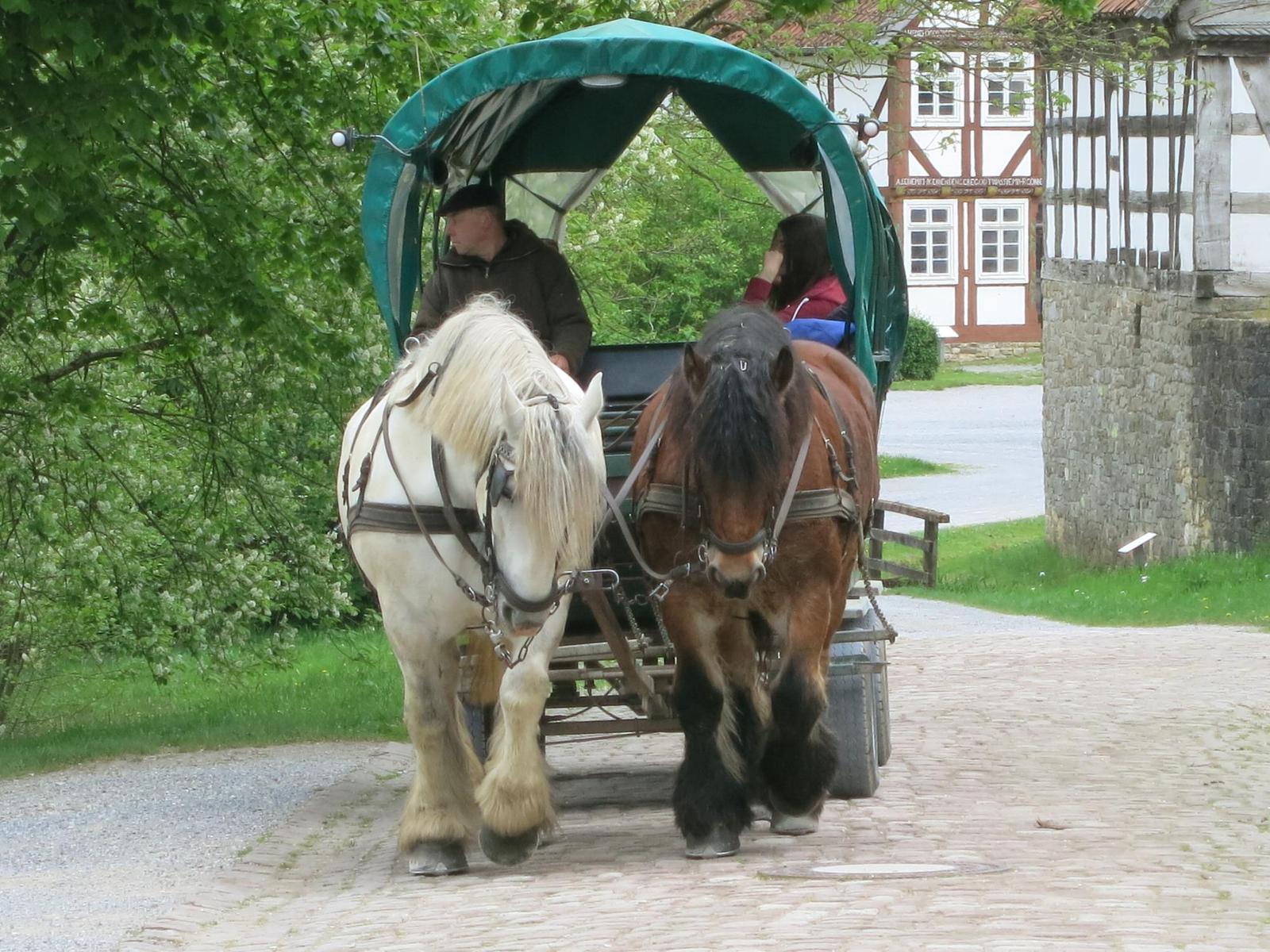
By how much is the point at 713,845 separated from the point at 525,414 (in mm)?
1771

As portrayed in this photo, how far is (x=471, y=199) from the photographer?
8.37 metres

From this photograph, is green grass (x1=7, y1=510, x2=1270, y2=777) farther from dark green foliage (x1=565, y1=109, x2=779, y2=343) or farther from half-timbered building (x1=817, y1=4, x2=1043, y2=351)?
half-timbered building (x1=817, y1=4, x2=1043, y2=351)

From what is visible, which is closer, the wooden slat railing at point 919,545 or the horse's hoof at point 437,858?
the horse's hoof at point 437,858

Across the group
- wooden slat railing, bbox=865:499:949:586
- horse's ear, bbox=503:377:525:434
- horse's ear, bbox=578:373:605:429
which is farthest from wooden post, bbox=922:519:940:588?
horse's ear, bbox=503:377:525:434

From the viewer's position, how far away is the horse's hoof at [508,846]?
7.00 metres

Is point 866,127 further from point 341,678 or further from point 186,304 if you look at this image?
point 341,678

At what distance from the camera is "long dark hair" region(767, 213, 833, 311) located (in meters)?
8.98

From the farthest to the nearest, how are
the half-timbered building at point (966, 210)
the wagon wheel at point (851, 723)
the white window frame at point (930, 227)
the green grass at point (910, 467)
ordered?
the white window frame at point (930, 227) < the half-timbered building at point (966, 210) < the green grass at point (910, 467) < the wagon wheel at point (851, 723)

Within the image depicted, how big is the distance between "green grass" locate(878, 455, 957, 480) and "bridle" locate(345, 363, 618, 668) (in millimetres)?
29900

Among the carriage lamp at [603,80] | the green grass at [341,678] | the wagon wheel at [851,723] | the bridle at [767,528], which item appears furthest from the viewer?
the green grass at [341,678]

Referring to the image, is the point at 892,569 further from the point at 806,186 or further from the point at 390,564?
the point at 390,564

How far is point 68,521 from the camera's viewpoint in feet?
47.3

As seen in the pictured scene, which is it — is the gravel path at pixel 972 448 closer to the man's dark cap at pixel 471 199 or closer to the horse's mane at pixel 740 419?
the man's dark cap at pixel 471 199

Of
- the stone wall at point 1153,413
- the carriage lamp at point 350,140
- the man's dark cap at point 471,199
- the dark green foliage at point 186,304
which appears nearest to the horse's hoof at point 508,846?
the man's dark cap at point 471,199
